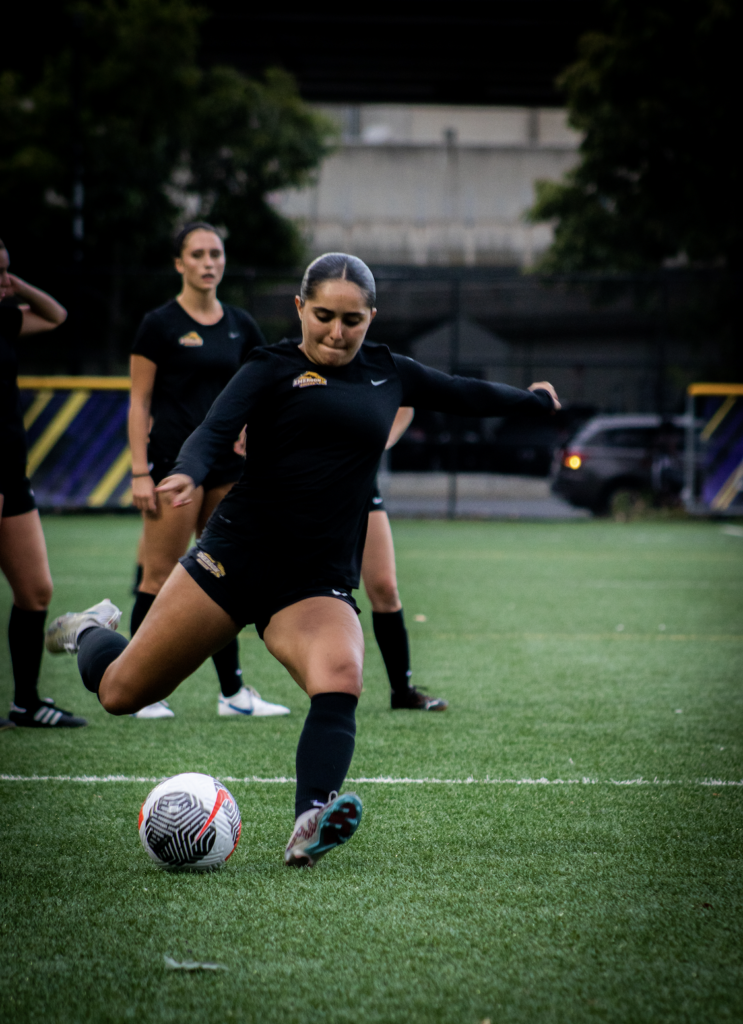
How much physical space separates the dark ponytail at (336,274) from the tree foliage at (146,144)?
58.7 ft

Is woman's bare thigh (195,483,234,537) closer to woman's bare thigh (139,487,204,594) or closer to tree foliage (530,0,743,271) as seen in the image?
woman's bare thigh (139,487,204,594)

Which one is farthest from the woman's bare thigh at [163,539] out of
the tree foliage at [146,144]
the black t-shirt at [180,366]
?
the tree foliage at [146,144]

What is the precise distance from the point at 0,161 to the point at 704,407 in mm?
14170

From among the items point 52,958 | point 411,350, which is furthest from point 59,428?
point 52,958

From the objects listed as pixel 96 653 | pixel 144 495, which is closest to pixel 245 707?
pixel 144 495

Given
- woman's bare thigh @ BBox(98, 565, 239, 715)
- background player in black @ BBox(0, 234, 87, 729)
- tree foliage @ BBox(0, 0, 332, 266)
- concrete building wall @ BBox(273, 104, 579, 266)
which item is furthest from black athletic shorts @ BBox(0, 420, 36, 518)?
concrete building wall @ BBox(273, 104, 579, 266)

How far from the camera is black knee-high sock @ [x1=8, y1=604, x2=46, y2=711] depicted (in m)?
5.15

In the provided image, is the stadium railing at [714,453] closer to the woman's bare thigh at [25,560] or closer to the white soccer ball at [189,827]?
the woman's bare thigh at [25,560]

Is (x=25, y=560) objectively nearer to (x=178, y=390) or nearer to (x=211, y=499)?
(x=211, y=499)

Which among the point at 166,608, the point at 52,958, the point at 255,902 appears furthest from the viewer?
the point at 166,608

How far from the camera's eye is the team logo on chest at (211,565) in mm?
3332

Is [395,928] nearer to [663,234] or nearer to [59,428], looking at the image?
[59,428]

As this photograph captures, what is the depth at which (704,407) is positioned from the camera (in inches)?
701

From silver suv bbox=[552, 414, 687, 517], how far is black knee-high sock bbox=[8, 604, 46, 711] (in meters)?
14.0
